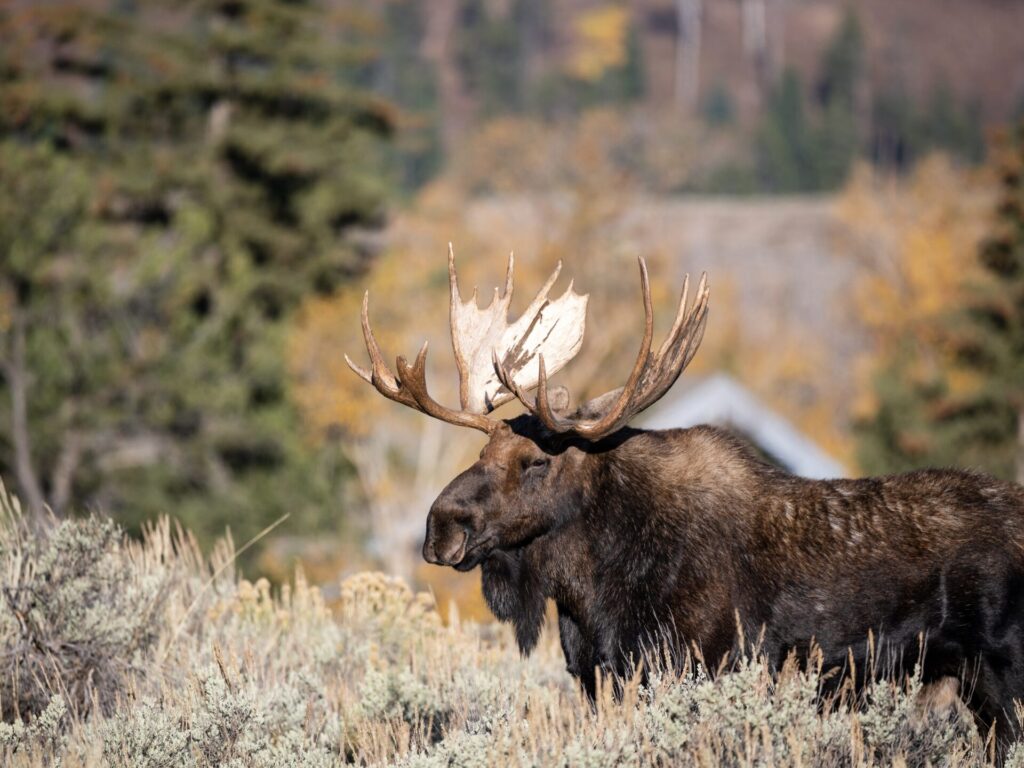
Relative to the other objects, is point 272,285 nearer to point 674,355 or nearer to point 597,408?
point 597,408

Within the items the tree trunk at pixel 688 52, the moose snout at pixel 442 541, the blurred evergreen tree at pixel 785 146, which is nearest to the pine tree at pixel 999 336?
the moose snout at pixel 442 541

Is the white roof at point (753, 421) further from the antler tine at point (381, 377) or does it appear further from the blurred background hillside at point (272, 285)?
the antler tine at point (381, 377)

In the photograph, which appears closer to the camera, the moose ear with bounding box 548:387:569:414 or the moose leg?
the moose leg

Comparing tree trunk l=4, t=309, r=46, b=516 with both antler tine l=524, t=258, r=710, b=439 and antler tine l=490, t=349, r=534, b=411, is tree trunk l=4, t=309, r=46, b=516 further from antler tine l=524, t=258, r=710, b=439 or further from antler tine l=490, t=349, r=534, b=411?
antler tine l=524, t=258, r=710, b=439

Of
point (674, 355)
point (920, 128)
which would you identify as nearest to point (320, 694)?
point (674, 355)

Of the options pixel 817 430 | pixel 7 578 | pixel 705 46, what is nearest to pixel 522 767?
pixel 7 578

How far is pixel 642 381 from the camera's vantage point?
592cm

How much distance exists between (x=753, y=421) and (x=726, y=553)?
18207 millimetres

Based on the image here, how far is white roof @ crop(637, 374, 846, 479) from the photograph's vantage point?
2280cm

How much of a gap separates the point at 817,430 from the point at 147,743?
50677 mm

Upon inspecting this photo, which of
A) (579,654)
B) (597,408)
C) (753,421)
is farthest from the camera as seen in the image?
(753,421)

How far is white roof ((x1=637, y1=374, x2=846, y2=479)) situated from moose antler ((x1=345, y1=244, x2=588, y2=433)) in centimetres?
1642

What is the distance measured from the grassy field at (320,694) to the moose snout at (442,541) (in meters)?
0.57

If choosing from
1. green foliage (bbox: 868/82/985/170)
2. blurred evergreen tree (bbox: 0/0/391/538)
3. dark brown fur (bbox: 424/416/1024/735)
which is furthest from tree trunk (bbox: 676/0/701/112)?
dark brown fur (bbox: 424/416/1024/735)
